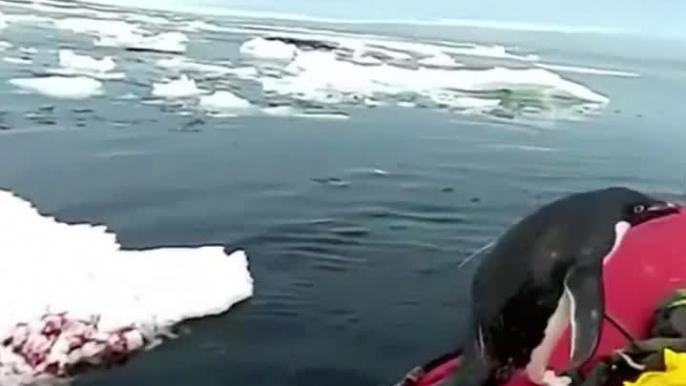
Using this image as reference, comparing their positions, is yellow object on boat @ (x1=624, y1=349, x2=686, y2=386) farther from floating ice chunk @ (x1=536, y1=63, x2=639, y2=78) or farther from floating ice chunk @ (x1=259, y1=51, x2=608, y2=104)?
floating ice chunk @ (x1=536, y1=63, x2=639, y2=78)

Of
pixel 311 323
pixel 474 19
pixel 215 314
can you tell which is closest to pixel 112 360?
pixel 215 314

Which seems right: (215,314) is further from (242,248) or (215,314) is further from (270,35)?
(270,35)

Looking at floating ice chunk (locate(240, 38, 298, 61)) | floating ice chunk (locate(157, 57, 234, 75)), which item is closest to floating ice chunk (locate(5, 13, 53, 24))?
floating ice chunk (locate(240, 38, 298, 61))

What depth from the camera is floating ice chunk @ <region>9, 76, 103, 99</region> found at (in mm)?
11109

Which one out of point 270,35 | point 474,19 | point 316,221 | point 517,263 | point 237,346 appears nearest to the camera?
point 517,263

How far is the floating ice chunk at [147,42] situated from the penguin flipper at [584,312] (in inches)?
588

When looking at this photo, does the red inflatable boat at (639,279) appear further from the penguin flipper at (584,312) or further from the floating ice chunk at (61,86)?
the floating ice chunk at (61,86)

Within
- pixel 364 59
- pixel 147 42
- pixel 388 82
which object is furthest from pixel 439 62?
pixel 147 42

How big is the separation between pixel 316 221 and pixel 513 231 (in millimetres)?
3905

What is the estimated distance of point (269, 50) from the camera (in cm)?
1792

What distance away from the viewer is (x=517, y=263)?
2.52 meters

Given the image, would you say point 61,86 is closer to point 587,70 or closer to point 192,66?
point 192,66

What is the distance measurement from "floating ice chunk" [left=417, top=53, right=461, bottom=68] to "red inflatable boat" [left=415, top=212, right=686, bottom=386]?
15.3 metres

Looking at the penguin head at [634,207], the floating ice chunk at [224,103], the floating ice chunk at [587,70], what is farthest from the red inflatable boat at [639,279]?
the floating ice chunk at [587,70]
